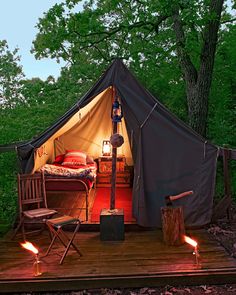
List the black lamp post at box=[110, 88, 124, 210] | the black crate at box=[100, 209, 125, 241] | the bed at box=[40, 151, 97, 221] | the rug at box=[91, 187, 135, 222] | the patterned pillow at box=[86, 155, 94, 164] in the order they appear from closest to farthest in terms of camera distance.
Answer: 1. the black crate at box=[100, 209, 125, 241]
2. the black lamp post at box=[110, 88, 124, 210]
3. the rug at box=[91, 187, 135, 222]
4. the bed at box=[40, 151, 97, 221]
5. the patterned pillow at box=[86, 155, 94, 164]

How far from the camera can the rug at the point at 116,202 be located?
493 cm

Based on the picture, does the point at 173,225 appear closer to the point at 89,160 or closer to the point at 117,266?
the point at 117,266

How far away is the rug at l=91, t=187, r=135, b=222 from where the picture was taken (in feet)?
16.2

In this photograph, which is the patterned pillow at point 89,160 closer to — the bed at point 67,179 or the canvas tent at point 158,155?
the bed at point 67,179

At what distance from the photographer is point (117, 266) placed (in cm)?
335

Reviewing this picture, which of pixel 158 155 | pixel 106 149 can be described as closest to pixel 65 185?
pixel 158 155

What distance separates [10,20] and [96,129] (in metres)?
18.0

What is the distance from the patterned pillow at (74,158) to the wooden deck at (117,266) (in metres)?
2.84

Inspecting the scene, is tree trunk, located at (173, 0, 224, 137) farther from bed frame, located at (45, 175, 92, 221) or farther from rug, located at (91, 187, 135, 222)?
bed frame, located at (45, 175, 92, 221)

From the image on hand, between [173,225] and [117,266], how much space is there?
987 millimetres

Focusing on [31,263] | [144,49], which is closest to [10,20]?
[144,49]

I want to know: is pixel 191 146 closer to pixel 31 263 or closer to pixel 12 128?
pixel 31 263

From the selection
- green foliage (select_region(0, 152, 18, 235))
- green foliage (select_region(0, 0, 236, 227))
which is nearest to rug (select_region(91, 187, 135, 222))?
green foliage (select_region(0, 152, 18, 235))

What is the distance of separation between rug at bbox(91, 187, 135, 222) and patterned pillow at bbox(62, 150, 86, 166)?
2.52ft
